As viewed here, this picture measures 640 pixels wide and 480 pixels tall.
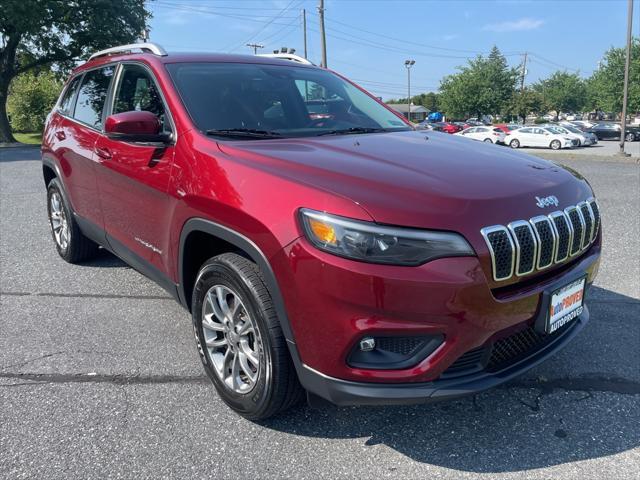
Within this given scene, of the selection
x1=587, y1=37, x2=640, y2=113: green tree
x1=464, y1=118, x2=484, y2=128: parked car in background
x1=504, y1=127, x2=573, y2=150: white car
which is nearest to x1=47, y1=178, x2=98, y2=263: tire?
x1=504, y1=127, x2=573, y2=150: white car

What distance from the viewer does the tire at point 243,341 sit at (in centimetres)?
228

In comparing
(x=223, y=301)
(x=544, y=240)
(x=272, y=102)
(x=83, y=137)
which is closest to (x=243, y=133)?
(x=272, y=102)

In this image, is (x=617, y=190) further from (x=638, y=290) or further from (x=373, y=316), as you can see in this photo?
(x=373, y=316)

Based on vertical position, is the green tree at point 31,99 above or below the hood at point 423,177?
above

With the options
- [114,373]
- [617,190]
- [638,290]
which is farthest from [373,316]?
[617,190]

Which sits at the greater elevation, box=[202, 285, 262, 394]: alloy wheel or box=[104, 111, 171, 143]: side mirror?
box=[104, 111, 171, 143]: side mirror

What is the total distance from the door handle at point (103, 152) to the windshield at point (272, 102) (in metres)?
0.76

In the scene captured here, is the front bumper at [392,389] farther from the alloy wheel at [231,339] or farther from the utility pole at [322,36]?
the utility pole at [322,36]

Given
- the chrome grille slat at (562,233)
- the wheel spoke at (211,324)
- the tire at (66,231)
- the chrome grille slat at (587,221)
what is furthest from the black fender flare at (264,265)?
the tire at (66,231)

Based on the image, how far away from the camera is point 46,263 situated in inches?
205

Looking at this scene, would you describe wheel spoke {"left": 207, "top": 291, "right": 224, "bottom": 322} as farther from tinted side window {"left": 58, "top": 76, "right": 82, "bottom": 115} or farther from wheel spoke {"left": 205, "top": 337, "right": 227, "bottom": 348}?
tinted side window {"left": 58, "top": 76, "right": 82, "bottom": 115}

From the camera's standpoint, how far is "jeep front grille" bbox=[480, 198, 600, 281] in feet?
6.87

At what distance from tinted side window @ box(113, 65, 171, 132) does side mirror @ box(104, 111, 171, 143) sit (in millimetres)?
84

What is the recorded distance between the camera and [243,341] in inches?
99.2
